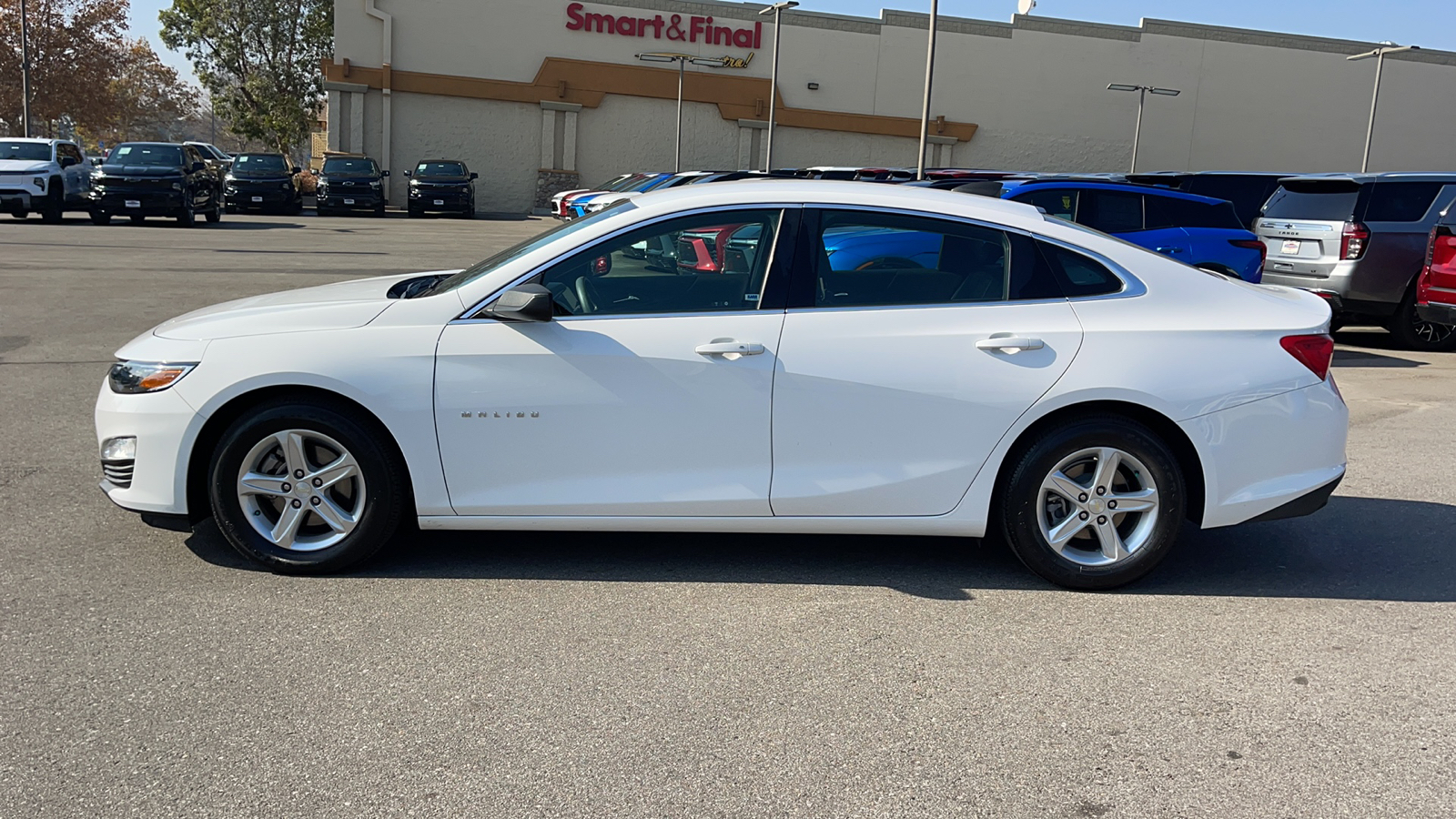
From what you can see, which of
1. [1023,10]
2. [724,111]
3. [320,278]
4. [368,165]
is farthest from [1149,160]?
[320,278]

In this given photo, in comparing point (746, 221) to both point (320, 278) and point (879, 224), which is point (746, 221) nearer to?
point (879, 224)

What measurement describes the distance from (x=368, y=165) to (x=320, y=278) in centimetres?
2063

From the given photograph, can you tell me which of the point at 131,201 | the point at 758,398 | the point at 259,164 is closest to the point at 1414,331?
the point at 758,398

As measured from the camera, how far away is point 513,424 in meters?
4.59

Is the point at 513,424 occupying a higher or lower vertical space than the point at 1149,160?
lower

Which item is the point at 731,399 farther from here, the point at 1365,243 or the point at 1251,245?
the point at 1365,243

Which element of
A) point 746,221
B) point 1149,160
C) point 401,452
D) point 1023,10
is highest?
point 1023,10

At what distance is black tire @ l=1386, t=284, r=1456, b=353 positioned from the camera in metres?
12.3

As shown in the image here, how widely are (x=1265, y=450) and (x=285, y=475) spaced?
150 inches

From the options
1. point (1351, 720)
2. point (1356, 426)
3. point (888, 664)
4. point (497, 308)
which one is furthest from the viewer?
point (1356, 426)

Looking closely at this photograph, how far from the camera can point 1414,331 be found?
12.3 meters

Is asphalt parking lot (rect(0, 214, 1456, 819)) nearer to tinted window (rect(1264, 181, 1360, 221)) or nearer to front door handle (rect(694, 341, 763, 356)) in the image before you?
front door handle (rect(694, 341, 763, 356))

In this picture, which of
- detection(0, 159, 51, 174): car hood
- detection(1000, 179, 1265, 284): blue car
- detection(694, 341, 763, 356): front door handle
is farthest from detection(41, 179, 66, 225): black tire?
detection(694, 341, 763, 356): front door handle

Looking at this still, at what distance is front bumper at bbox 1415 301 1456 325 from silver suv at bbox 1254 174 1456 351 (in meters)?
1.13
